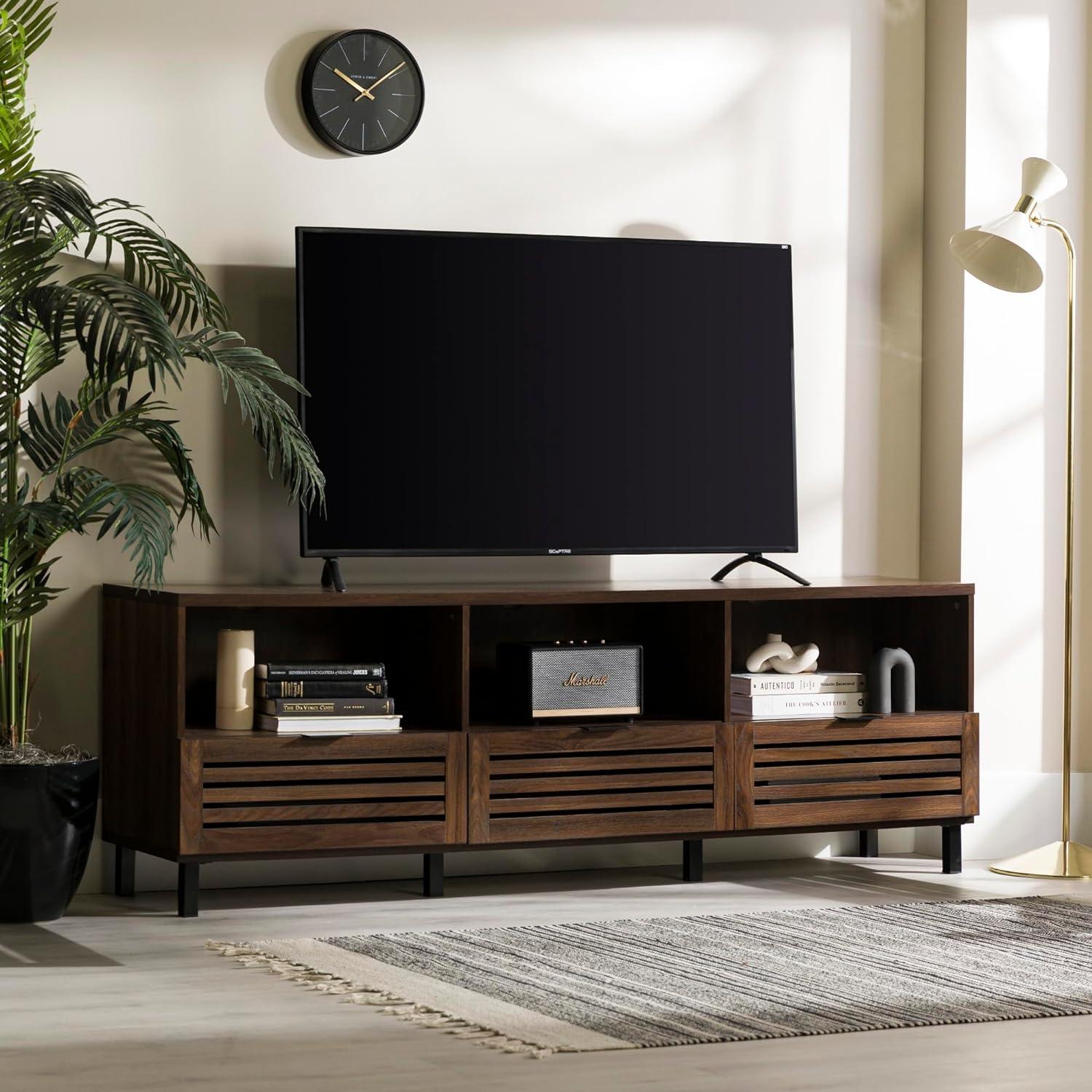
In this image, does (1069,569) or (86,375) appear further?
(1069,569)

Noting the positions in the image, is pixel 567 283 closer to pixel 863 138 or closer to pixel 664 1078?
pixel 863 138

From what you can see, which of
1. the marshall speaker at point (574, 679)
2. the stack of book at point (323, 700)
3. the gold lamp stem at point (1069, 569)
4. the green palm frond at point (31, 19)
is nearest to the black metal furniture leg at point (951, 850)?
the gold lamp stem at point (1069, 569)

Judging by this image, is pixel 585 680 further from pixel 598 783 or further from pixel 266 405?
pixel 266 405

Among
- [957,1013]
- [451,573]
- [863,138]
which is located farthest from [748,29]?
[957,1013]

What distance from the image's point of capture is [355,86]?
185 inches

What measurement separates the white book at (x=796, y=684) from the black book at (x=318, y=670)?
3.02 feet

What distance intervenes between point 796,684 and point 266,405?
1526 millimetres

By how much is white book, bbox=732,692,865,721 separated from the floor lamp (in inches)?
23.8

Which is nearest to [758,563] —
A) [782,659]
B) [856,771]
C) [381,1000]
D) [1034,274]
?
[782,659]

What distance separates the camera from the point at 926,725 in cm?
475

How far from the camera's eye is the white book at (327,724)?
13.7 feet

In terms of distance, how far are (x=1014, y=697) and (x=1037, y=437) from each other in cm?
A: 72

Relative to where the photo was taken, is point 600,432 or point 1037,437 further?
point 1037,437

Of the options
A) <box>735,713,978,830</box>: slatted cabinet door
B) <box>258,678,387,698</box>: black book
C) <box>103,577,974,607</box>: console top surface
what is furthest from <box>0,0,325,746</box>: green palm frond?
<box>735,713,978,830</box>: slatted cabinet door
